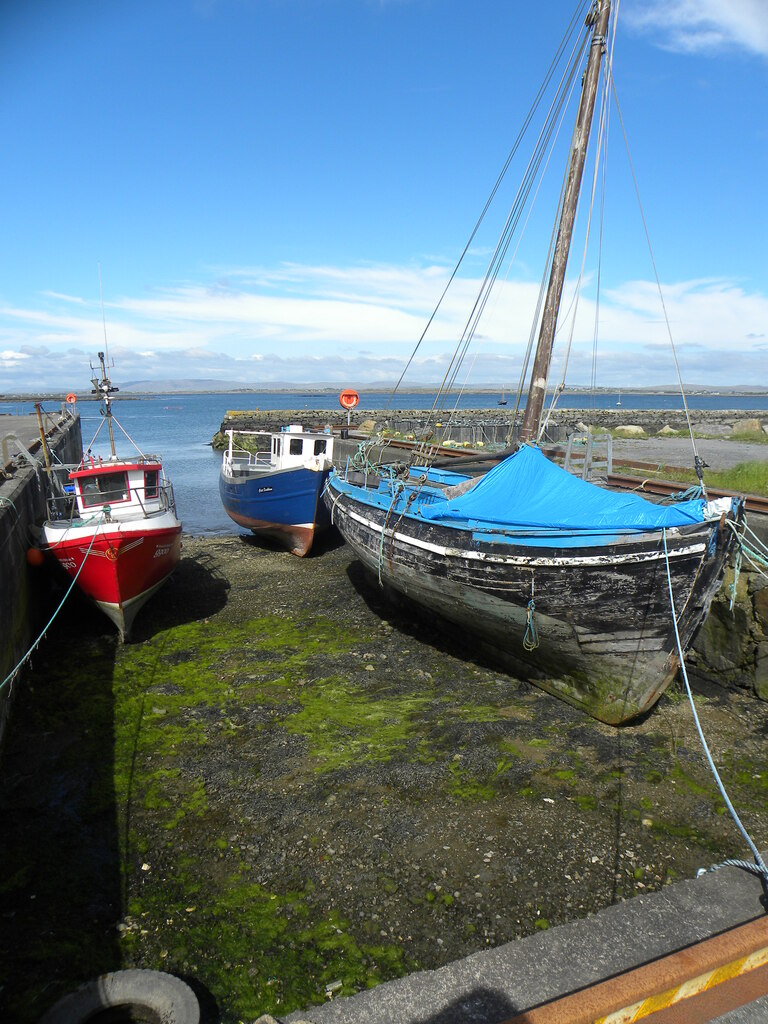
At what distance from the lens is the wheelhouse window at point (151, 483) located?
13.4 metres

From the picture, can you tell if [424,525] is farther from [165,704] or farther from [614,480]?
[614,480]

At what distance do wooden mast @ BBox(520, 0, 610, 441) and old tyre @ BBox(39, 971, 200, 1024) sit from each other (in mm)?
11190

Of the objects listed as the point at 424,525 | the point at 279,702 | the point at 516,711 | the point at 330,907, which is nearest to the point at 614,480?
the point at 424,525

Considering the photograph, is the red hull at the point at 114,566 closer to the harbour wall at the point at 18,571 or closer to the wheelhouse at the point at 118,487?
the harbour wall at the point at 18,571

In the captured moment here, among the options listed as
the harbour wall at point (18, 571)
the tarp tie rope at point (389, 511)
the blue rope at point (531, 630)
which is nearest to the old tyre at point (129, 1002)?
the harbour wall at point (18, 571)

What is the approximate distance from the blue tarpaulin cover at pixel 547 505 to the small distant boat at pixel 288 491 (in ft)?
24.3

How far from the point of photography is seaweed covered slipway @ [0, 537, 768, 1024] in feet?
17.5

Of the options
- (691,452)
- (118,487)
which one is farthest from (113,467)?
(691,452)

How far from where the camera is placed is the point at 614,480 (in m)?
15.7

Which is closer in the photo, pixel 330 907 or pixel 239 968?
pixel 239 968

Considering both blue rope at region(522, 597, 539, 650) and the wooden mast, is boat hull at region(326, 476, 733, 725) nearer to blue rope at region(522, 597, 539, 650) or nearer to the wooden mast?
blue rope at region(522, 597, 539, 650)

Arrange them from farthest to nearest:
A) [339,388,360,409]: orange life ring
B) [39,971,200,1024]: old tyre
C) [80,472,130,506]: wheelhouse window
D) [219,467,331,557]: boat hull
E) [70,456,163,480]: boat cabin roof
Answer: [339,388,360,409]: orange life ring → [219,467,331,557]: boat hull → [80,472,130,506]: wheelhouse window → [70,456,163,480]: boat cabin roof → [39,971,200,1024]: old tyre

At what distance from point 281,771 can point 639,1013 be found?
16.1ft

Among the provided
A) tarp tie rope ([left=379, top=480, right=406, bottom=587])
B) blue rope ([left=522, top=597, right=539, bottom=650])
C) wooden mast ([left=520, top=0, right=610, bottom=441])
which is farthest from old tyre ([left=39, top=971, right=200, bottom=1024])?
wooden mast ([left=520, top=0, right=610, bottom=441])
